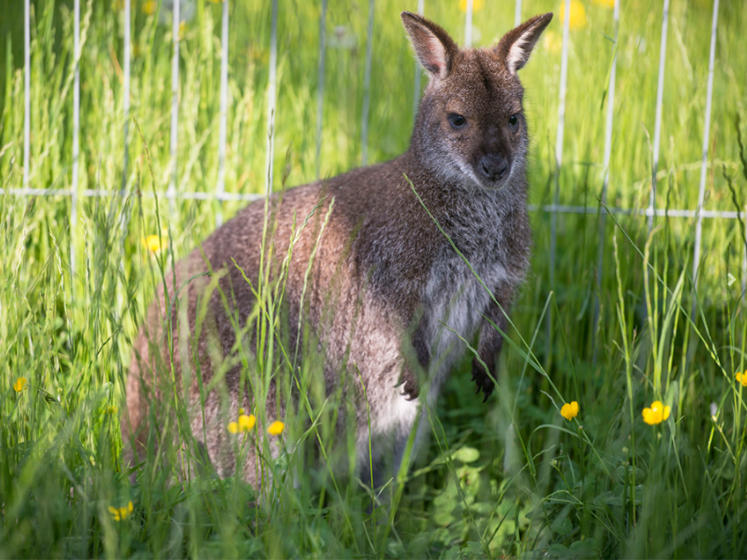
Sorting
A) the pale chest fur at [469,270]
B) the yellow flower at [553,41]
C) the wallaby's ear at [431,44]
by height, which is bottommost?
the pale chest fur at [469,270]

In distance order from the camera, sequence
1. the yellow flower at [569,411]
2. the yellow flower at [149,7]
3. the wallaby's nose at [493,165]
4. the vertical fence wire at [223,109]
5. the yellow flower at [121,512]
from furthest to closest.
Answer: the yellow flower at [149,7], the vertical fence wire at [223,109], the wallaby's nose at [493,165], the yellow flower at [569,411], the yellow flower at [121,512]

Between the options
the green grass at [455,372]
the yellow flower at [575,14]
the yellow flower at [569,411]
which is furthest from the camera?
the yellow flower at [575,14]

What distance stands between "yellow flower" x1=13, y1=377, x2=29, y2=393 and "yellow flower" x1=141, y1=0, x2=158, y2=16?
10.9 ft

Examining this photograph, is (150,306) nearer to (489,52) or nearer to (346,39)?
(489,52)

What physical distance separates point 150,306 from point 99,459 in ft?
3.97

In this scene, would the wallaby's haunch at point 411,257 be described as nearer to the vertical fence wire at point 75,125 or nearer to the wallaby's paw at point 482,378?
the wallaby's paw at point 482,378

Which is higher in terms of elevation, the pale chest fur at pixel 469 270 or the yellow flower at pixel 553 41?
the yellow flower at pixel 553 41

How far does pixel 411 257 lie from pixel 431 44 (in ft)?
3.03

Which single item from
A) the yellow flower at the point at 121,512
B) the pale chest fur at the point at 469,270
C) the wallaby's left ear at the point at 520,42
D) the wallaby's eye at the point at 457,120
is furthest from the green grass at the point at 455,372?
the wallaby's eye at the point at 457,120

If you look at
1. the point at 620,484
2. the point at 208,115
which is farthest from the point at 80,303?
the point at 620,484

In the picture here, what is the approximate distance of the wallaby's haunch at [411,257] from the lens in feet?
8.02

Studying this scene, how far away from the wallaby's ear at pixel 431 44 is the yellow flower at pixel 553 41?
212cm

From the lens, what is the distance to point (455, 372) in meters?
3.45

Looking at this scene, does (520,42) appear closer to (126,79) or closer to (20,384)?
(126,79)
